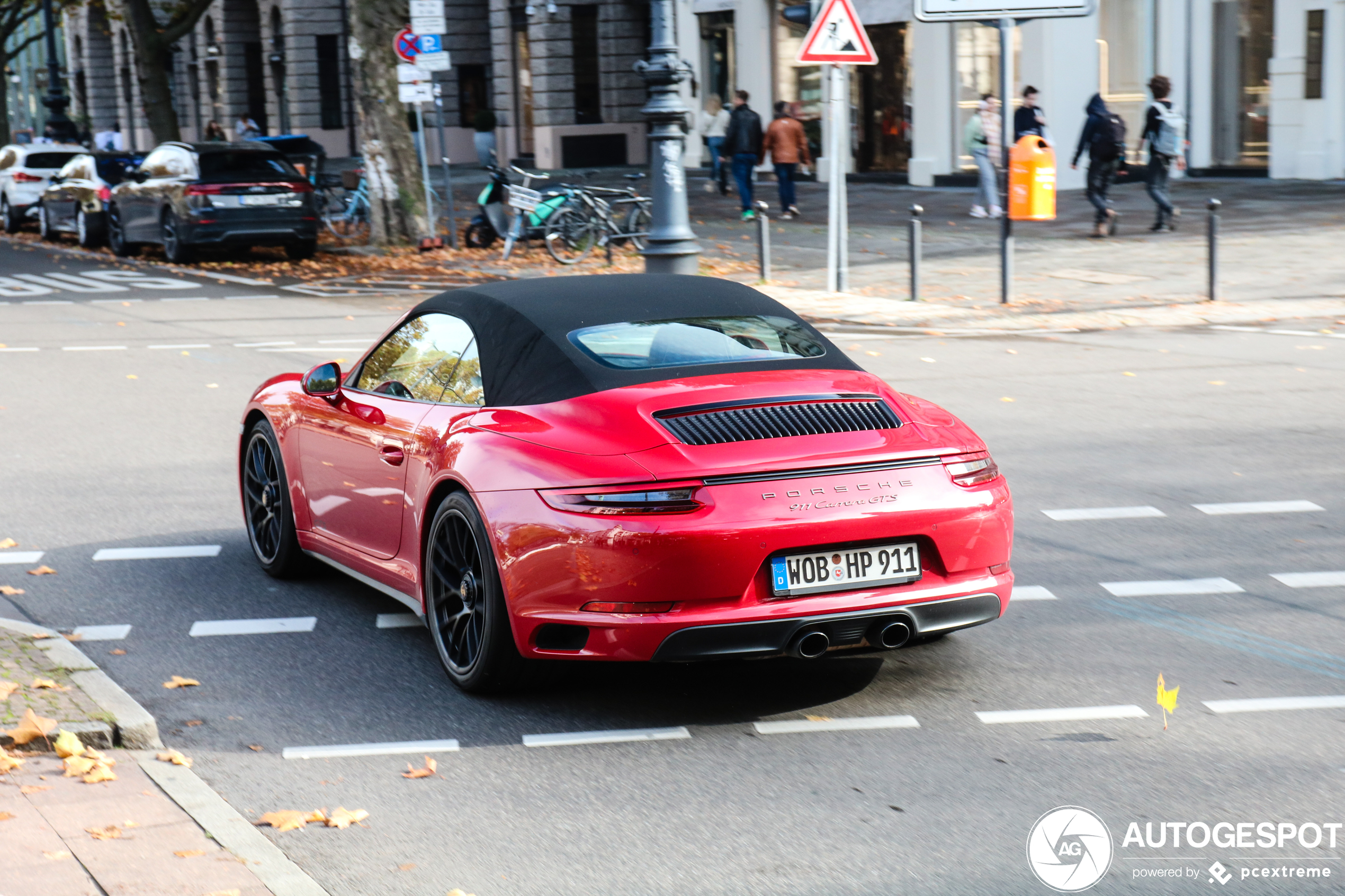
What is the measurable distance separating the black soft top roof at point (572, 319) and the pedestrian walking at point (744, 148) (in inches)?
801

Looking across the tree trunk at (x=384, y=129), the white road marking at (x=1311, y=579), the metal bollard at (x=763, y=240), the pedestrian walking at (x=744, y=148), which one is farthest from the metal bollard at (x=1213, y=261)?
the tree trunk at (x=384, y=129)

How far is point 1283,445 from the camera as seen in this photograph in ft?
31.2

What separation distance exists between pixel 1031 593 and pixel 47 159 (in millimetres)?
30455

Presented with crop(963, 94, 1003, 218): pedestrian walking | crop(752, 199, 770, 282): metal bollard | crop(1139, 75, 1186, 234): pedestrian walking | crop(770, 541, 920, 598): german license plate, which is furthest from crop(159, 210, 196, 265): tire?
crop(770, 541, 920, 598): german license plate

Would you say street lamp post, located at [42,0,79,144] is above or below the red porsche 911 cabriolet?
above

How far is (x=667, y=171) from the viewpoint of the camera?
17.4m

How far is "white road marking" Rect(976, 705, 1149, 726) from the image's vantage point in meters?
5.05

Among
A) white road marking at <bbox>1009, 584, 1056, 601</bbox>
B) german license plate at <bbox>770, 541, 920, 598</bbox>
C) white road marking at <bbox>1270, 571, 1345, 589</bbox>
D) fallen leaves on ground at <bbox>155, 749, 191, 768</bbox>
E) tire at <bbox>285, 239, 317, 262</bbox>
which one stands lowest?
white road marking at <bbox>1270, 571, 1345, 589</bbox>

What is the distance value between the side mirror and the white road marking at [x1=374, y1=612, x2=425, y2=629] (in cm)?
89

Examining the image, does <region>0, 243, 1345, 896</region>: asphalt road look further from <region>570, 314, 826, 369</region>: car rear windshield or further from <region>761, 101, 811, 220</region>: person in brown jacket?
<region>761, 101, 811, 220</region>: person in brown jacket

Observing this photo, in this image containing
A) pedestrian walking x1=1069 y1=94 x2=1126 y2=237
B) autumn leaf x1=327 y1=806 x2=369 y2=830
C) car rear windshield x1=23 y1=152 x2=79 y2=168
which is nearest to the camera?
autumn leaf x1=327 y1=806 x2=369 y2=830

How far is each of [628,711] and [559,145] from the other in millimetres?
38783

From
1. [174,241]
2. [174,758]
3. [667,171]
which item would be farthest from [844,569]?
[174,241]

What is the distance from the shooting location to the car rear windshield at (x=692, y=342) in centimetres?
551
